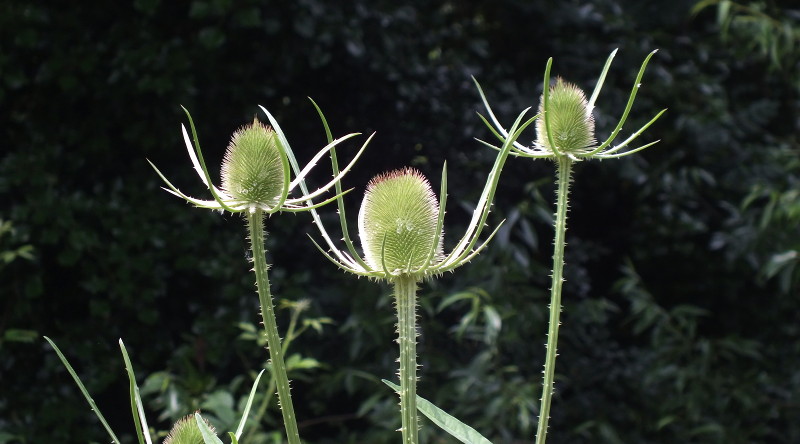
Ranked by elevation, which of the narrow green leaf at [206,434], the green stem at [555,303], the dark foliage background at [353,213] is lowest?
the narrow green leaf at [206,434]

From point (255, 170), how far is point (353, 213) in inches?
59.3

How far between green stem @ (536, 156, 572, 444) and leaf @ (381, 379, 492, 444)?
0.04 m

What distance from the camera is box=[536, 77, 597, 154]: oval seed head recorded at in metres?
0.62

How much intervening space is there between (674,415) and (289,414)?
198 cm

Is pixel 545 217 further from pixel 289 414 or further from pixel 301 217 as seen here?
pixel 289 414

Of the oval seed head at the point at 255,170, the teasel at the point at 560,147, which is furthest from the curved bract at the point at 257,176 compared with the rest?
the teasel at the point at 560,147

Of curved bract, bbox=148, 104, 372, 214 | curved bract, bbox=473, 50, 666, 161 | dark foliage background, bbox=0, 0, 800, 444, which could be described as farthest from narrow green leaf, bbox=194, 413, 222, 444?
dark foliage background, bbox=0, 0, 800, 444

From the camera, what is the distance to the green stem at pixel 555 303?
524mm

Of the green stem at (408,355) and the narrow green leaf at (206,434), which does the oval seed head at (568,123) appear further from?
the narrow green leaf at (206,434)

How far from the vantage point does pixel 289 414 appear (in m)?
0.49

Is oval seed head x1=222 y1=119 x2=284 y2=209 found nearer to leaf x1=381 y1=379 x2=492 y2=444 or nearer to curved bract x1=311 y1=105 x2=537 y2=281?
curved bract x1=311 y1=105 x2=537 y2=281

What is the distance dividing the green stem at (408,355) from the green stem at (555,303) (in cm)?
8

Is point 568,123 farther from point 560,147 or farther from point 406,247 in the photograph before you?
point 406,247

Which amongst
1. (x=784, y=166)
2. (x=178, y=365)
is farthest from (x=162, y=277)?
(x=784, y=166)
